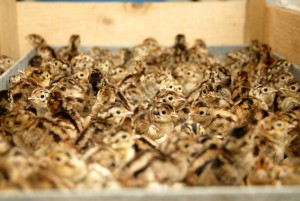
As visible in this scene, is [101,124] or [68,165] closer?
[68,165]

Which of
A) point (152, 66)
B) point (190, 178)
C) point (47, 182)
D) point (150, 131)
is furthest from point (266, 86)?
point (47, 182)

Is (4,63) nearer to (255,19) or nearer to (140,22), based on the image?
(140,22)

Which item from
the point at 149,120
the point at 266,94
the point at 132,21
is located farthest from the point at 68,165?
the point at 132,21

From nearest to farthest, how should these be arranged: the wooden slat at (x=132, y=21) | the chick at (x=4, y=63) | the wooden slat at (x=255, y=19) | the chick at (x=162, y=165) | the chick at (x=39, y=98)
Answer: the chick at (x=162, y=165) → the chick at (x=39, y=98) → the chick at (x=4, y=63) → the wooden slat at (x=255, y=19) → the wooden slat at (x=132, y=21)

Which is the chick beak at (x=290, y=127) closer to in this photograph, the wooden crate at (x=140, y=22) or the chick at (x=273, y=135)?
the chick at (x=273, y=135)

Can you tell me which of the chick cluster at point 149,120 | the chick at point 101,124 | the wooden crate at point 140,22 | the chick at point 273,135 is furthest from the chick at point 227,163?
the wooden crate at point 140,22

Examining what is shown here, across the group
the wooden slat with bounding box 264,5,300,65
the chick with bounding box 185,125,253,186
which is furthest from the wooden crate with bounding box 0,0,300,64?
the chick with bounding box 185,125,253,186

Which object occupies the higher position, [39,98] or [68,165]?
[39,98]
